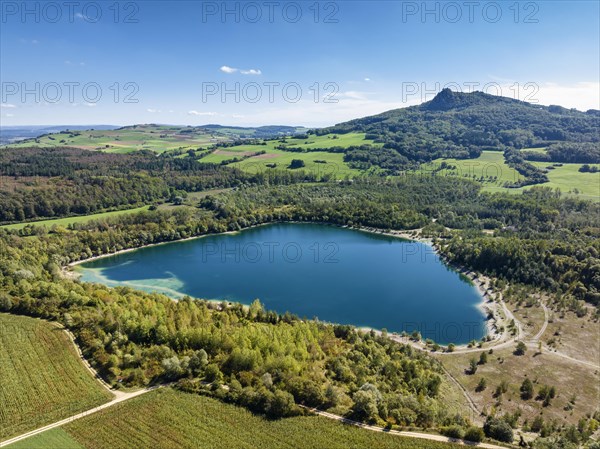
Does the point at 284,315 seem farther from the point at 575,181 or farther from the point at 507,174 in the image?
the point at 507,174

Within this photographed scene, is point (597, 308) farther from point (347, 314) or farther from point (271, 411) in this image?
point (271, 411)

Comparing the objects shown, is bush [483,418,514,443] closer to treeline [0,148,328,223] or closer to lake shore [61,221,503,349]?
lake shore [61,221,503,349]

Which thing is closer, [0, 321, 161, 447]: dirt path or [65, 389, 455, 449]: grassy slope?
[65, 389, 455, 449]: grassy slope

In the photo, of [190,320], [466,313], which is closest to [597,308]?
[466,313]

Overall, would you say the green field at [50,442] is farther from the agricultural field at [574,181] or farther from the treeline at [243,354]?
the agricultural field at [574,181]

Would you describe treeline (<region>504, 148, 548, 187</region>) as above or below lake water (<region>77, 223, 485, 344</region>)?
above

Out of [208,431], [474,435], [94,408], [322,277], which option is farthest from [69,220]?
[474,435]

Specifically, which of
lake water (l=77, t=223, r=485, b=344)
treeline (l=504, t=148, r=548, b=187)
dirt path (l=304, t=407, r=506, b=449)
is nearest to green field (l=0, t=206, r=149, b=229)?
lake water (l=77, t=223, r=485, b=344)
